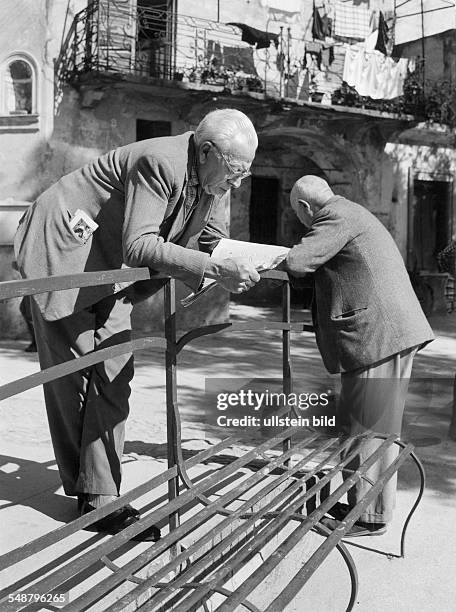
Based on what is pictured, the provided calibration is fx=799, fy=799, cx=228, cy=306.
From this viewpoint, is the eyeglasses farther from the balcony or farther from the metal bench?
the balcony

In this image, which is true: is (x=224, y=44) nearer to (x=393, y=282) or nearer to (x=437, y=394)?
(x=437, y=394)

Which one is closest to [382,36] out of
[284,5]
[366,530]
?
[284,5]

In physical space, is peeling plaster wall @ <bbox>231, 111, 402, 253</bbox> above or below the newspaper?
above

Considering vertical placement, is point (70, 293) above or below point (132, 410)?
above

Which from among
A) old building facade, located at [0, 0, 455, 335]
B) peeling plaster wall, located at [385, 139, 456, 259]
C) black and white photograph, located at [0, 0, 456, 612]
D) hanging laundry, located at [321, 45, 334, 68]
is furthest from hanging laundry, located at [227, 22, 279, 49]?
black and white photograph, located at [0, 0, 456, 612]

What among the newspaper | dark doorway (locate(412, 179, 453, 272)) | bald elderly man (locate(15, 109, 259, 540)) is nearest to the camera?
bald elderly man (locate(15, 109, 259, 540))

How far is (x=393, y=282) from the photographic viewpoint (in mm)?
3561

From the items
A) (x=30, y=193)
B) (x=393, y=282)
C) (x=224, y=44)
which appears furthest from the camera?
(x=224, y=44)

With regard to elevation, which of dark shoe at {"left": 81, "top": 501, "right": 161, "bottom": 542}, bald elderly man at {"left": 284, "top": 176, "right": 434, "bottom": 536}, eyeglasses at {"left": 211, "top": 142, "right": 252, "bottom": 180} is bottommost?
dark shoe at {"left": 81, "top": 501, "right": 161, "bottom": 542}

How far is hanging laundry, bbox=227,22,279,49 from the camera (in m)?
13.6

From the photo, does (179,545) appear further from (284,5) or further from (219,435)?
(284,5)

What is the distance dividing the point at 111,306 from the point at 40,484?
1.07 meters

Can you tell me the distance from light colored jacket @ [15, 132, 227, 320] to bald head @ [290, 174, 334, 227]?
0.65 meters

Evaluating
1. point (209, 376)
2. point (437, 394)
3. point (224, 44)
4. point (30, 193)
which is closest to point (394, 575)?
point (437, 394)
